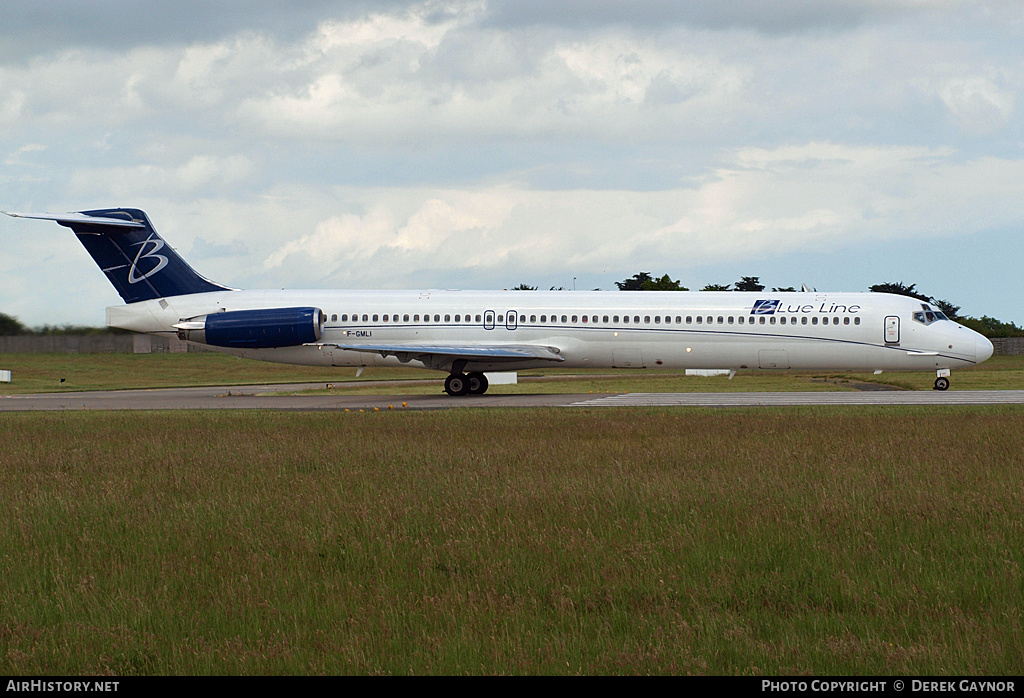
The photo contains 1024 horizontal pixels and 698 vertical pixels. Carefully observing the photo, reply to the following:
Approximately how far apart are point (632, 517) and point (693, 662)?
153 inches

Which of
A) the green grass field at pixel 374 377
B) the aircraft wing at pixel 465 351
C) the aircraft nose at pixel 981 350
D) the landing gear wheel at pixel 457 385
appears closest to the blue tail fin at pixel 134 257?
the aircraft wing at pixel 465 351

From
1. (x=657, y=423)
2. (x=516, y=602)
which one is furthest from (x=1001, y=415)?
(x=516, y=602)

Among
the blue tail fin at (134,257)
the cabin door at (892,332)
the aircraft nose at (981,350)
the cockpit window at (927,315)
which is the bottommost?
the aircraft nose at (981,350)

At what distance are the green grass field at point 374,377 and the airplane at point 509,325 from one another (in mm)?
3660

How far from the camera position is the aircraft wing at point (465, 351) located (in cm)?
3025

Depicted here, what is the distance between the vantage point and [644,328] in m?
31.0

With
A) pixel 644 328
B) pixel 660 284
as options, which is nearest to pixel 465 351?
pixel 644 328

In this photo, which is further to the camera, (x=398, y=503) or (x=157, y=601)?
(x=398, y=503)

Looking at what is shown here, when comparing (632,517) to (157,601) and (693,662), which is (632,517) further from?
(157,601)

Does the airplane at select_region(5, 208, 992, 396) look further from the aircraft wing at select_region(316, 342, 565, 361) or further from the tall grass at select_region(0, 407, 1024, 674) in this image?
the tall grass at select_region(0, 407, 1024, 674)

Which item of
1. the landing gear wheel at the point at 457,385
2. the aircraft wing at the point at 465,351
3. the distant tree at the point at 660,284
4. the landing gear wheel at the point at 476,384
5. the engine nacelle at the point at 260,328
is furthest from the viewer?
the distant tree at the point at 660,284

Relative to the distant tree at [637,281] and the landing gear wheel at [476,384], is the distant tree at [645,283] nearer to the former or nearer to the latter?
the distant tree at [637,281]

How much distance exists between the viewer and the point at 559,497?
10.6 metres
